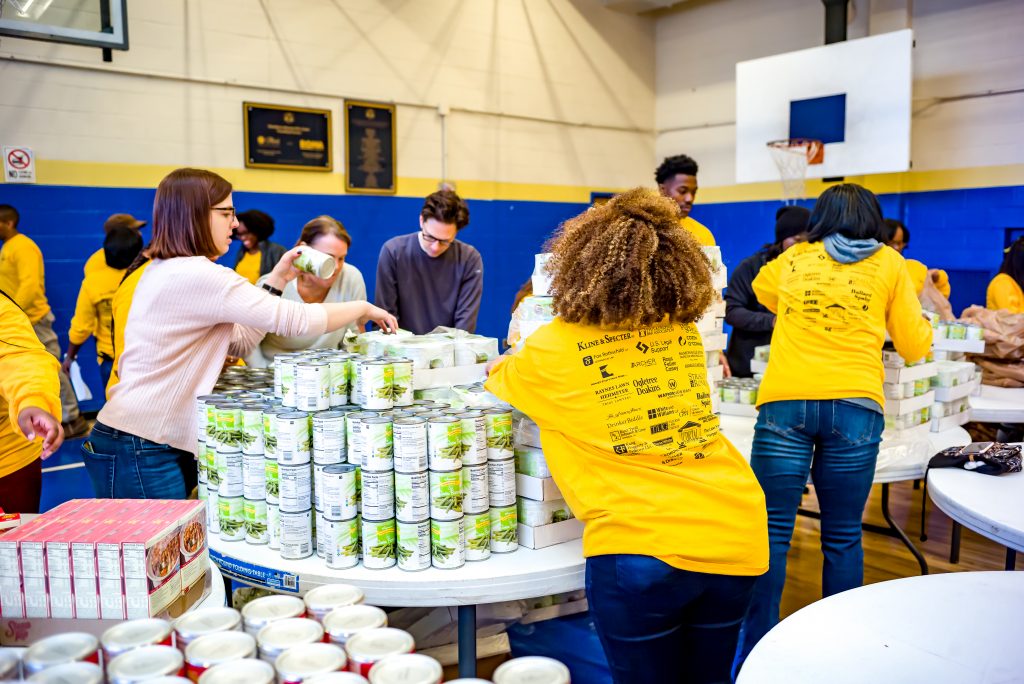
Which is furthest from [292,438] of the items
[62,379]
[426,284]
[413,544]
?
[62,379]

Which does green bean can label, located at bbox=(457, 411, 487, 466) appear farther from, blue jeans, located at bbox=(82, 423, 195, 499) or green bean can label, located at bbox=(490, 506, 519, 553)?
blue jeans, located at bbox=(82, 423, 195, 499)

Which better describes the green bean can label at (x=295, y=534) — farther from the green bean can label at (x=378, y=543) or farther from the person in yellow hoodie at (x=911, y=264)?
the person in yellow hoodie at (x=911, y=264)

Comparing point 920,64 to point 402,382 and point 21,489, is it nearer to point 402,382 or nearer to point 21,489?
point 402,382

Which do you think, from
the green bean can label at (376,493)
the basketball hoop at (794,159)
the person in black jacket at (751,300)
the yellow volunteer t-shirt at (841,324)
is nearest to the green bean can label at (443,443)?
the green bean can label at (376,493)

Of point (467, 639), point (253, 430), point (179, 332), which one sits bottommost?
point (467, 639)

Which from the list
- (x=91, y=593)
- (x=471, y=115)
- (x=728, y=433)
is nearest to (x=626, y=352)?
(x=91, y=593)

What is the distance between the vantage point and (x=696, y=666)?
1790mm

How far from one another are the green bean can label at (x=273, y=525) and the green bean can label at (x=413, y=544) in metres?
0.30

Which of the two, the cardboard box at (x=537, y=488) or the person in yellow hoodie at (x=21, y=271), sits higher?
the person in yellow hoodie at (x=21, y=271)

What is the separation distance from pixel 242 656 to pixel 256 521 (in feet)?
2.95

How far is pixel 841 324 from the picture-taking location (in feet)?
8.87

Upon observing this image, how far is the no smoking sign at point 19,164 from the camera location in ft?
20.2

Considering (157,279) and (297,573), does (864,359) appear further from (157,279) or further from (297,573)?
(157,279)

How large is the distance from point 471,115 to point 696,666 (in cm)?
775
